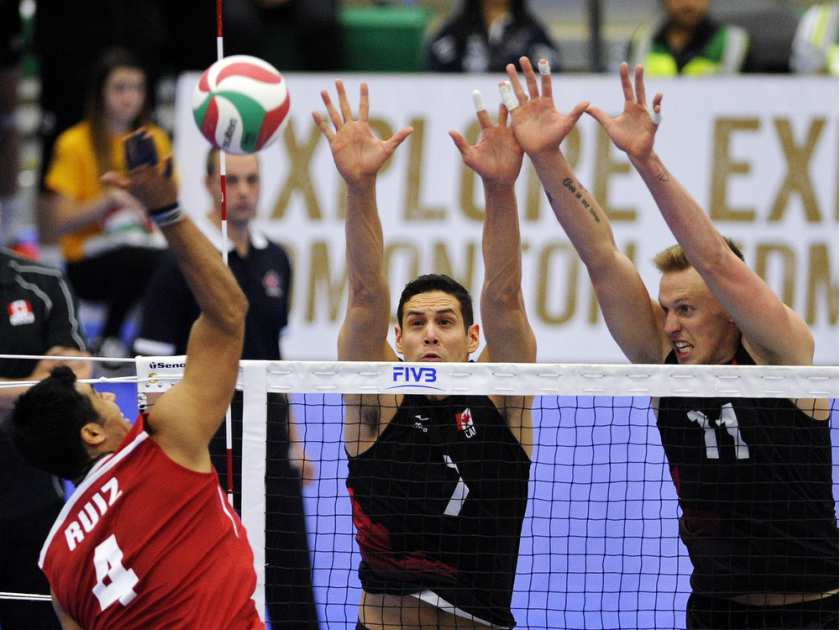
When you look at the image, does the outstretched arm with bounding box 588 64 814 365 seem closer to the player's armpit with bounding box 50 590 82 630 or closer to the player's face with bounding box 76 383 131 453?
the player's face with bounding box 76 383 131 453

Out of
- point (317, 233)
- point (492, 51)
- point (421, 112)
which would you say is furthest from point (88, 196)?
point (492, 51)

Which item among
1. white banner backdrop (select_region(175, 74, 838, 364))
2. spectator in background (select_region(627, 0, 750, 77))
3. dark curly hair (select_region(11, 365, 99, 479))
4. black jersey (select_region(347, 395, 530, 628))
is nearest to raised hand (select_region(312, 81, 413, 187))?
black jersey (select_region(347, 395, 530, 628))

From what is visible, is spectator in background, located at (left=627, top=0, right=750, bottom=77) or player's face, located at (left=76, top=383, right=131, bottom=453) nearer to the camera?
player's face, located at (left=76, top=383, right=131, bottom=453)

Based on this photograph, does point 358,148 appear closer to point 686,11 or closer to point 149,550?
point 149,550

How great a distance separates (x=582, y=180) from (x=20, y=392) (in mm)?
5938

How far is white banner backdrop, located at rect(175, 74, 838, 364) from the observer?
11719mm

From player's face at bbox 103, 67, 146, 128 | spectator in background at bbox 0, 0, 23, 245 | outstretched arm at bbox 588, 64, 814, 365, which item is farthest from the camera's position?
spectator in background at bbox 0, 0, 23, 245

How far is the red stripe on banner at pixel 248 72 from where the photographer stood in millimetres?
6180

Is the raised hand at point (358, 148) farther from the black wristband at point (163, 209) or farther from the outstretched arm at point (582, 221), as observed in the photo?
the black wristband at point (163, 209)

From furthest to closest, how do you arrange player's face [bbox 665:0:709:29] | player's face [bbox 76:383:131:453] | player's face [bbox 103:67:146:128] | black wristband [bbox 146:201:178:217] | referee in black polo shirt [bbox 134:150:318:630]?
player's face [bbox 665:0:709:29] < player's face [bbox 103:67:146:128] < referee in black polo shirt [bbox 134:150:318:630] < player's face [bbox 76:383:131:453] < black wristband [bbox 146:201:178:217]

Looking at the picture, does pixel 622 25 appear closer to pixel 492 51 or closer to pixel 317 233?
pixel 492 51

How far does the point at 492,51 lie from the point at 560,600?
5746 millimetres

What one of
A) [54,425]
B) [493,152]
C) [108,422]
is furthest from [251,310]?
[54,425]

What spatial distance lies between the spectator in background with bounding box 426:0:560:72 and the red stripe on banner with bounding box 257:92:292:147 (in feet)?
20.6
